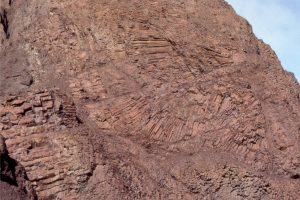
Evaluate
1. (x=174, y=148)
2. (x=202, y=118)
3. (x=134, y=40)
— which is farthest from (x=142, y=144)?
(x=134, y=40)

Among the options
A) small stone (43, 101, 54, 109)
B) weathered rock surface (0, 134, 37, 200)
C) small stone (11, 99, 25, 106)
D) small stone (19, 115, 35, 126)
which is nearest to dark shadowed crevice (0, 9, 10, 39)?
→ small stone (11, 99, 25, 106)

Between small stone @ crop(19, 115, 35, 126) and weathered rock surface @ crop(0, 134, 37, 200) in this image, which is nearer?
weathered rock surface @ crop(0, 134, 37, 200)

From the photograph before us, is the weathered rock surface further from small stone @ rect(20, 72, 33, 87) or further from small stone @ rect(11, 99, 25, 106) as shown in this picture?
small stone @ rect(20, 72, 33, 87)

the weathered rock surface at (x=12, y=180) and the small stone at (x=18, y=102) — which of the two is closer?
the weathered rock surface at (x=12, y=180)

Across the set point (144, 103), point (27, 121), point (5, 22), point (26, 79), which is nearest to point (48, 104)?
point (27, 121)

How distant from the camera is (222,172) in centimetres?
1216

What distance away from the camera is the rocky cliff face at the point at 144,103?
37.0 feet

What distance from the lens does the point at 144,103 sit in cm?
1286

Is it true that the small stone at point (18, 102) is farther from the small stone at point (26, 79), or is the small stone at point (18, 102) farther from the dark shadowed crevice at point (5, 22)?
the dark shadowed crevice at point (5, 22)

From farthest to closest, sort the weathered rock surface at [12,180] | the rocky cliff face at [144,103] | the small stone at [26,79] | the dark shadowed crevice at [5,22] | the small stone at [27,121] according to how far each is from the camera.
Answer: the dark shadowed crevice at [5,22]
the small stone at [26,79]
the small stone at [27,121]
the rocky cliff face at [144,103]
the weathered rock surface at [12,180]

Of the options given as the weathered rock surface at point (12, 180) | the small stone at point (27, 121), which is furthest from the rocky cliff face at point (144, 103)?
the weathered rock surface at point (12, 180)

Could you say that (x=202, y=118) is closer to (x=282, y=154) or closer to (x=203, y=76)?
(x=203, y=76)

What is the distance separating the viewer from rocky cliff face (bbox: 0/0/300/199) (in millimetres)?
11266

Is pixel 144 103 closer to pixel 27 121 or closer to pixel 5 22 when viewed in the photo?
pixel 27 121
